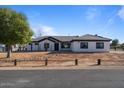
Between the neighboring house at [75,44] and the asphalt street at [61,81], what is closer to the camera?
the asphalt street at [61,81]

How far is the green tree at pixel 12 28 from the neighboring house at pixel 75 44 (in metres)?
17.0

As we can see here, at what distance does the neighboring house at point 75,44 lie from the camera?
54.3 meters

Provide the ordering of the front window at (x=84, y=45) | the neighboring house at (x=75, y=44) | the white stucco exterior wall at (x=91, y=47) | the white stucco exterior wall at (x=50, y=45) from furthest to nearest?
the white stucco exterior wall at (x=50, y=45) → the front window at (x=84, y=45) → the neighboring house at (x=75, y=44) → the white stucco exterior wall at (x=91, y=47)

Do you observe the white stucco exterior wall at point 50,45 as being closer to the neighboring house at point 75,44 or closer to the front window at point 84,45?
the neighboring house at point 75,44

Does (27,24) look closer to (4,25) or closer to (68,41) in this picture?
(4,25)

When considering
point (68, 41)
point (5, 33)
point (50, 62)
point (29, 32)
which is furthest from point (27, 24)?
point (68, 41)

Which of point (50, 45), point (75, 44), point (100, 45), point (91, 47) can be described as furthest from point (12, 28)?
point (50, 45)

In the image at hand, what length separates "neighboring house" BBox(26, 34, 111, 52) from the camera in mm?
54281

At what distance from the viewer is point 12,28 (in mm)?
38156

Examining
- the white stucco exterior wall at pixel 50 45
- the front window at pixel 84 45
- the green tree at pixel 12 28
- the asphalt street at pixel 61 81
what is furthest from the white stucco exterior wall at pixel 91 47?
the asphalt street at pixel 61 81

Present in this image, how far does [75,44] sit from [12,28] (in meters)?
19.4

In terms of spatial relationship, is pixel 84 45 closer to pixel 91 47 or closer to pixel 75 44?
pixel 91 47

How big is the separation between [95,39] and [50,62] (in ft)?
75.7

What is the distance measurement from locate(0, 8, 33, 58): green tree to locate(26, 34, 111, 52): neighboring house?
55.6 feet
